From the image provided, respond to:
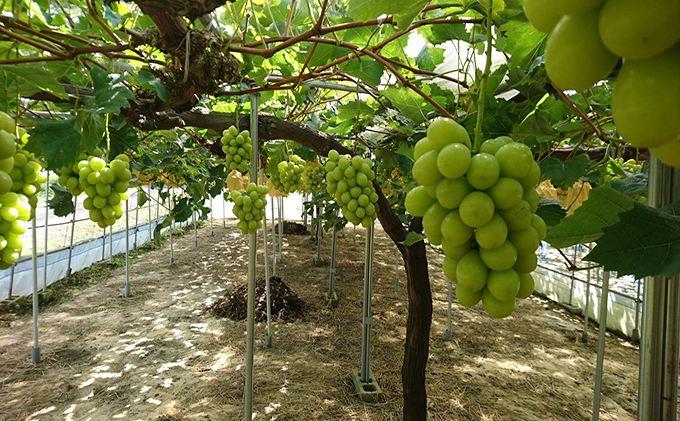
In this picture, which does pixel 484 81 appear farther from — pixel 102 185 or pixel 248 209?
pixel 248 209

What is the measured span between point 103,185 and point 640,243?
1.15m

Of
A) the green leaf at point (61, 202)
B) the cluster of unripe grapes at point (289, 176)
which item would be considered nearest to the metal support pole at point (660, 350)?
the green leaf at point (61, 202)

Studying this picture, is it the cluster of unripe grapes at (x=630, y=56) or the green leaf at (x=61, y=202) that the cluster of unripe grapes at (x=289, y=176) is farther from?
the cluster of unripe grapes at (x=630, y=56)

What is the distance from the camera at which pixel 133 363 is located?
342 cm

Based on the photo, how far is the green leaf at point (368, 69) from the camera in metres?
1.57

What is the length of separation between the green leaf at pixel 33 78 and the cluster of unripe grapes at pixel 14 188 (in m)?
0.17

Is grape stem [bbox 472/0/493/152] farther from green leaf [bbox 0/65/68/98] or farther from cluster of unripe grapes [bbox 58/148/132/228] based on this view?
green leaf [bbox 0/65/68/98]

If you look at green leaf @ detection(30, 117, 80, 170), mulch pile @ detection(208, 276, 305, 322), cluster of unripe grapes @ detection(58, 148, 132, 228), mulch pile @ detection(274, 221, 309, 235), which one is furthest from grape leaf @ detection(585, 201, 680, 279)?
mulch pile @ detection(274, 221, 309, 235)

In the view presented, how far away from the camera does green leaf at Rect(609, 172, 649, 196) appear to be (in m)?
0.74

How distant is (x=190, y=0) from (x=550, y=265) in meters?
7.29

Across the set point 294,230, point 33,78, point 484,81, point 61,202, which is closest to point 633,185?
point 484,81

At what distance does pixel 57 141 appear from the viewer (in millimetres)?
960

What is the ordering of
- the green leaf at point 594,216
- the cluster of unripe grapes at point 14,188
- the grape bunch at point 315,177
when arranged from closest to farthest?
the green leaf at point 594,216 < the cluster of unripe grapes at point 14,188 < the grape bunch at point 315,177

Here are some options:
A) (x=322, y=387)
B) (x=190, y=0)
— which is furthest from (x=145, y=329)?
(x=190, y=0)
